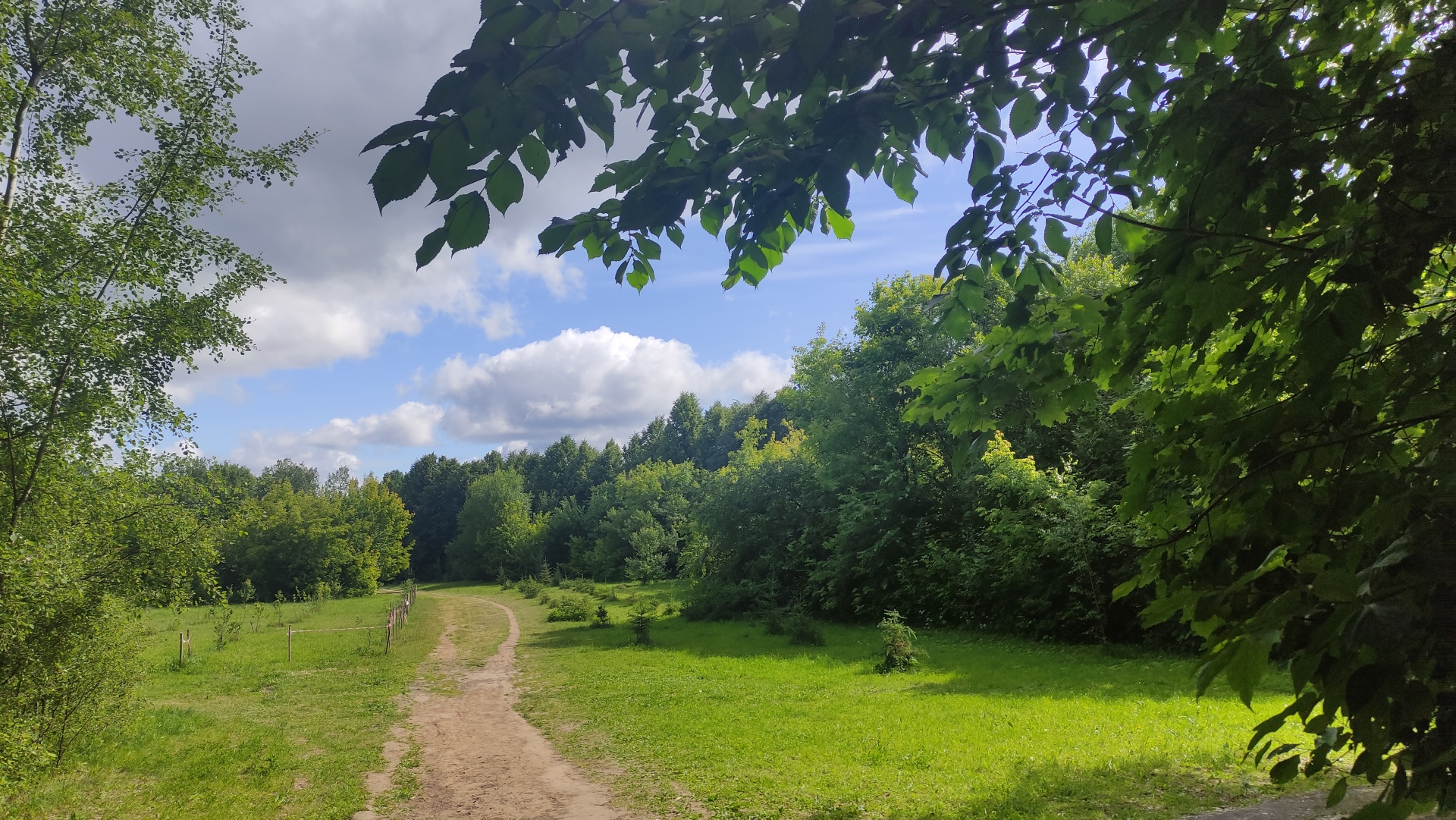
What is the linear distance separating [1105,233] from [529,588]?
47747 mm

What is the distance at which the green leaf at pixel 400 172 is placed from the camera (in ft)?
4.96

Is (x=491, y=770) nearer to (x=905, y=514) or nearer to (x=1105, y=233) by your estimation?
(x=1105, y=233)

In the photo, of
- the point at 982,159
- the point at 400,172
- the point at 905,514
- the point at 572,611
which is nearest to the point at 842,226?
the point at 982,159

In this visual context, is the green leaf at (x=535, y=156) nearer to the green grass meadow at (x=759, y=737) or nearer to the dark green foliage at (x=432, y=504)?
the green grass meadow at (x=759, y=737)

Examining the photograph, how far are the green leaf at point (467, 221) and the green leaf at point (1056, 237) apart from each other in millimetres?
2605

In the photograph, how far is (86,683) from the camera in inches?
346

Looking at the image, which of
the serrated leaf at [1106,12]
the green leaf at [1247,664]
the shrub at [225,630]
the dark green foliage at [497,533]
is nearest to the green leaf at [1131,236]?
the serrated leaf at [1106,12]

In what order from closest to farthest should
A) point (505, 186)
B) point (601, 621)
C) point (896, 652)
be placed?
point (505, 186), point (896, 652), point (601, 621)

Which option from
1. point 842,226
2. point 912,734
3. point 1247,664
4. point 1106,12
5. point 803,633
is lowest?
point 803,633

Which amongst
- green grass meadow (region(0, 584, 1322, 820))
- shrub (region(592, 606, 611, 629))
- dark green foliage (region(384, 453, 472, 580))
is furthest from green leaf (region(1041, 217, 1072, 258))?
dark green foliage (region(384, 453, 472, 580))

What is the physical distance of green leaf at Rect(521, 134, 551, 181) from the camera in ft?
5.59

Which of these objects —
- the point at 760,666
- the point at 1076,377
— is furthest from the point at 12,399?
the point at 760,666

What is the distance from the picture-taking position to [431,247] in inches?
67.9

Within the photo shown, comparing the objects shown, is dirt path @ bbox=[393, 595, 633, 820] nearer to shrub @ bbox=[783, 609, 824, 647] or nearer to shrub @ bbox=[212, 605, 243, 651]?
shrub @ bbox=[783, 609, 824, 647]
